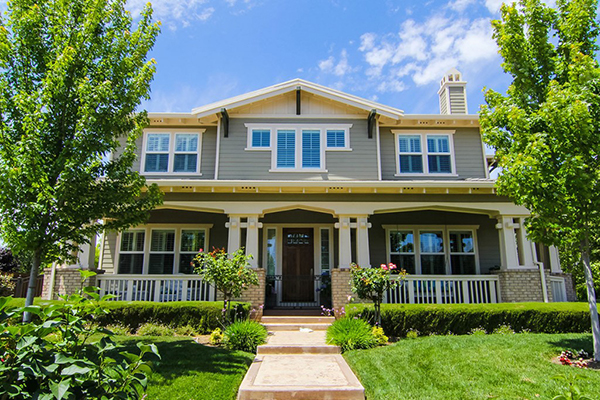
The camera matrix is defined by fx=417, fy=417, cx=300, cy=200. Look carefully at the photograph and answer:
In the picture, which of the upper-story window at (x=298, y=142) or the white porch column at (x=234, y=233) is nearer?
the white porch column at (x=234, y=233)

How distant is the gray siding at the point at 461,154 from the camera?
13852mm

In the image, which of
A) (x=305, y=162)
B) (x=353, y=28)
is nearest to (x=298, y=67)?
(x=353, y=28)

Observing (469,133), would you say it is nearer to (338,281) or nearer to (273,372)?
(338,281)

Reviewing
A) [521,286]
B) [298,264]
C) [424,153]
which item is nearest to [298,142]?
[298,264]

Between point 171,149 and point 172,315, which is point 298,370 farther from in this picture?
point 171,149

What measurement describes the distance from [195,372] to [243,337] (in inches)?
84.3

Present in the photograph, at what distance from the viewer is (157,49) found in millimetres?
8391

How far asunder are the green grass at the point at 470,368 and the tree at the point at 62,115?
18.0 ft

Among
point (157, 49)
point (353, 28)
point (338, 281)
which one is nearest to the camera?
point (157, 49)

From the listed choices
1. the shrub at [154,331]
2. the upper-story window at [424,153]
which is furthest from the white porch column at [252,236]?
the upper-story window at [424,153]

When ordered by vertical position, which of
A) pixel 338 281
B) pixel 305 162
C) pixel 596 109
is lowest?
pixel 338 281

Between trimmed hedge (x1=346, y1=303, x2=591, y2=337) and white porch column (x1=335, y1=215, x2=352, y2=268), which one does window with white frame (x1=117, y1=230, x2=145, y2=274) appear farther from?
trimmed hedge (x1=346, y1=303, x2=591, y2=337)

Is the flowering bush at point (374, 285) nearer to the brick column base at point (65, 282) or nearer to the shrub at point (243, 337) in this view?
the shrub at point (243, 337)

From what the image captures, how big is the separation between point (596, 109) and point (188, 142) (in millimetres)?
11147
